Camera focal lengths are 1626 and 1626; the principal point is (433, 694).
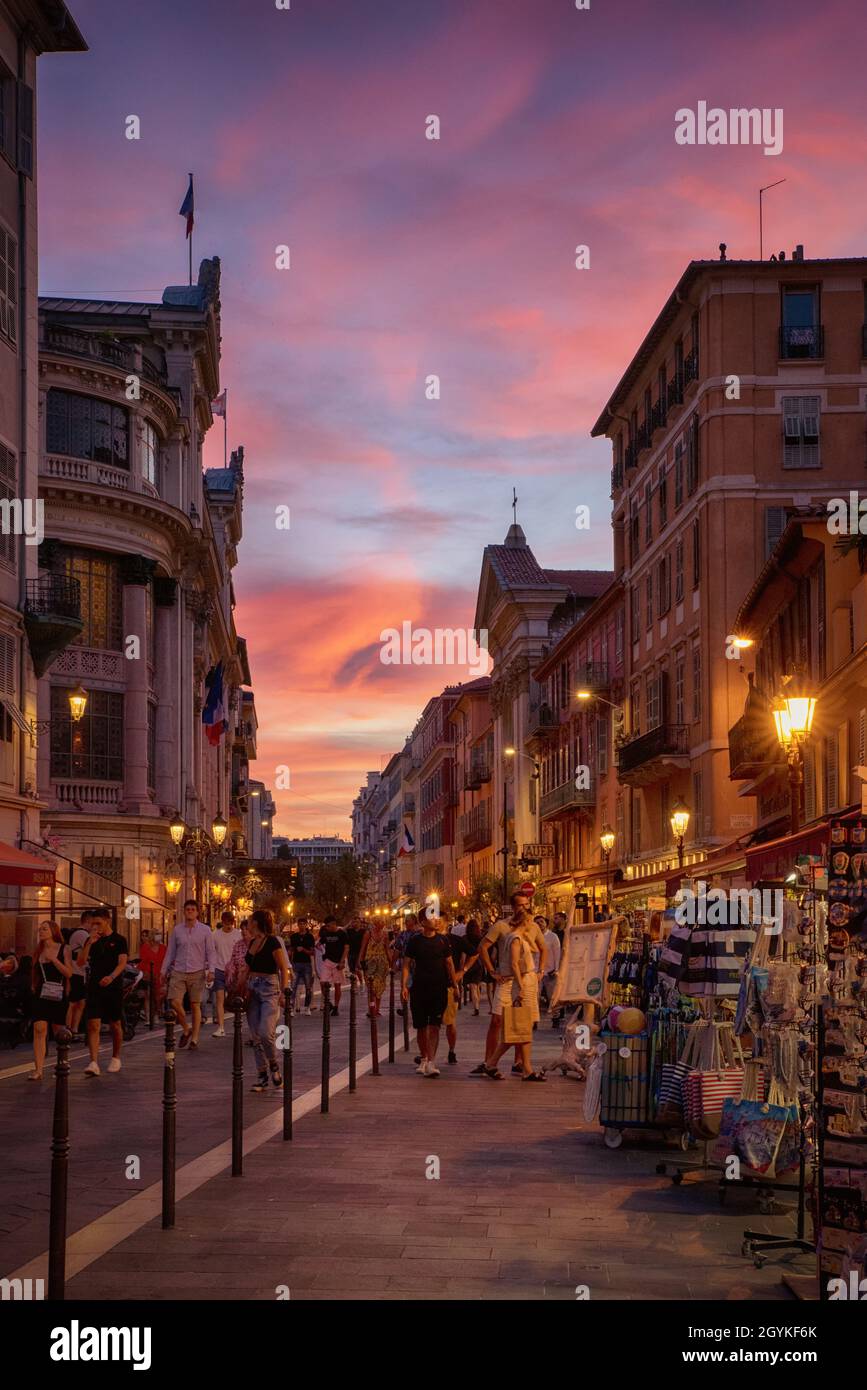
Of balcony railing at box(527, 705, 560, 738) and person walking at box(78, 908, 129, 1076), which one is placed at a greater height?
balcony railing at box(527, 705, 560, 738)

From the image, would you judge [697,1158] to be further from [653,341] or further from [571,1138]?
[653,341]

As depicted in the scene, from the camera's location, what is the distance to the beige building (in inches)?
1127

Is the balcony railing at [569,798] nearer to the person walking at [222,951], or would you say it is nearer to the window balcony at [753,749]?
the window balcony at [753,749]

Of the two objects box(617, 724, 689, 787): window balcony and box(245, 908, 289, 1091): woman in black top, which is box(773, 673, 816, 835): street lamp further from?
box(617, 724, 689, 787): window balcony

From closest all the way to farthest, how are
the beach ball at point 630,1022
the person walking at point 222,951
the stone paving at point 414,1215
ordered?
the stone paving at point 414,1215, the beach ball at point 630,1022, the person walking at point 222,951

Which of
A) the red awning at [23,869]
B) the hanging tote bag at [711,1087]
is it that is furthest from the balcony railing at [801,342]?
the hanging tote bag at [711,1087]

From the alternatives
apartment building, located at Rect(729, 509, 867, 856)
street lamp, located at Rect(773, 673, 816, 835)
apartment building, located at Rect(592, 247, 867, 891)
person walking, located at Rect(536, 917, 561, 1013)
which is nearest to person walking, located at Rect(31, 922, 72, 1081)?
street lamp, located at Rect(773, 673, 816, 835)

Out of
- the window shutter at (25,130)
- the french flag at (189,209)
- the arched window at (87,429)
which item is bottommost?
the arched window at (87,429)

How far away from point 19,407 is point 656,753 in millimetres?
20277

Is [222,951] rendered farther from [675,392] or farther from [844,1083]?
[675,392]

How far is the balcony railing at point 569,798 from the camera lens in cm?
5912

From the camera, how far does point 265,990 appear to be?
53.6 ft

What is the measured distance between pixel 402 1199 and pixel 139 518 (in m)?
38.8

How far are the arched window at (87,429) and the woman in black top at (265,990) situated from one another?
30.3m
